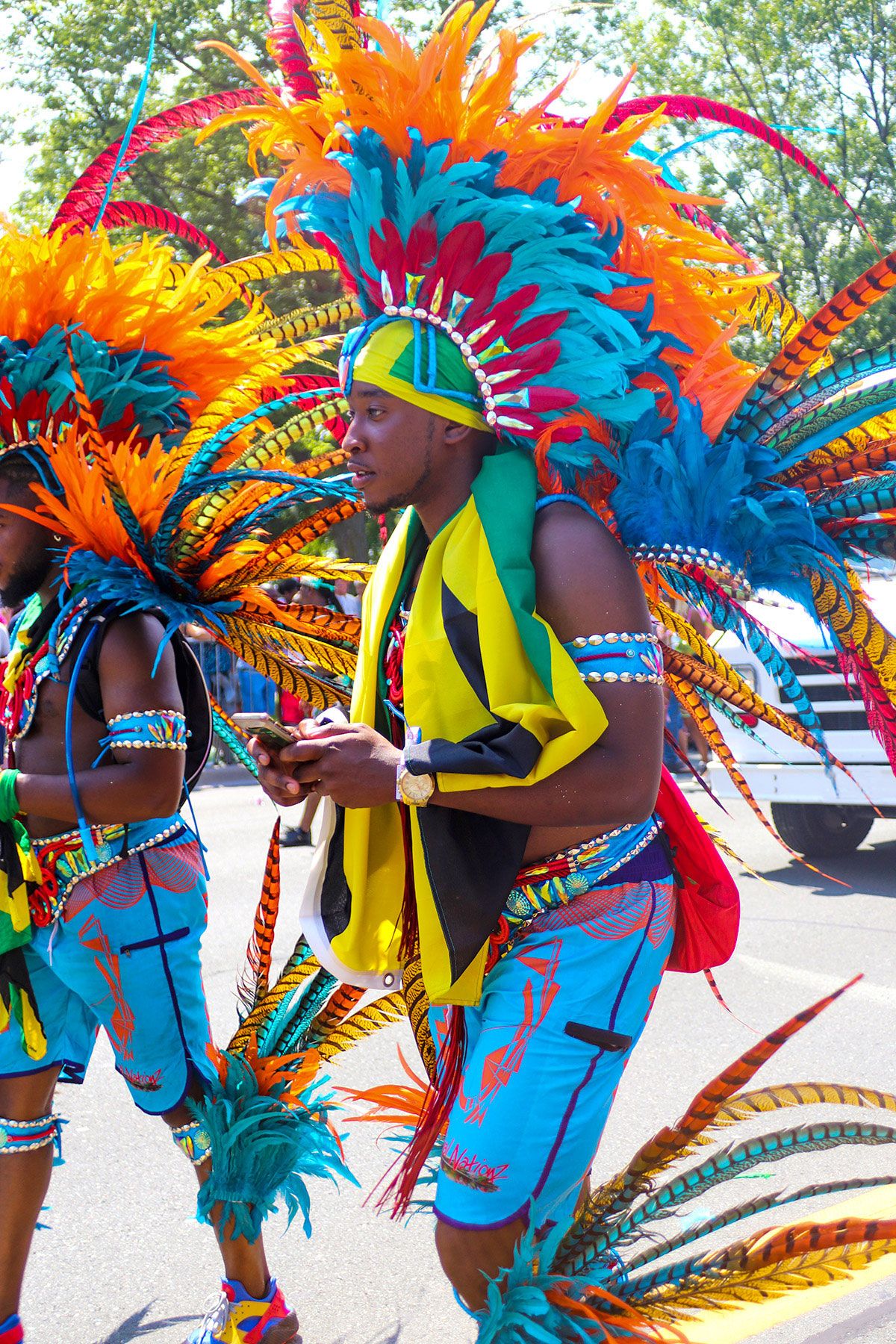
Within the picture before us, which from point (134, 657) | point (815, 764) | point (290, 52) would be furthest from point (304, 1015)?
point (815, 764)

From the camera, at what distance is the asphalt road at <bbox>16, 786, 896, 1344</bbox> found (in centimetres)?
314

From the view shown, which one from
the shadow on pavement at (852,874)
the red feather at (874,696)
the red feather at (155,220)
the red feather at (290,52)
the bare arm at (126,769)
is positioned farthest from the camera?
the shadow on pavement at (852,874)

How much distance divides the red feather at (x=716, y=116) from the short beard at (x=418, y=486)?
67 centimetres

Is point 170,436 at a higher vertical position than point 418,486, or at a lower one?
higher

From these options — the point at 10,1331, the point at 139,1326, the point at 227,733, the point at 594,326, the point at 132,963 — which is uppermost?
the point at 594,326

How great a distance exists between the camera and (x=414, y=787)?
201 cm

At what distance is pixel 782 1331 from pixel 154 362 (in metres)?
2.65

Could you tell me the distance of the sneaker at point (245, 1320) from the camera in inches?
113

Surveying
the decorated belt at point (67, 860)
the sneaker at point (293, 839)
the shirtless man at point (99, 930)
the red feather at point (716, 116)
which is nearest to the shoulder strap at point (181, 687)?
the shirtless man at point (99, 930)

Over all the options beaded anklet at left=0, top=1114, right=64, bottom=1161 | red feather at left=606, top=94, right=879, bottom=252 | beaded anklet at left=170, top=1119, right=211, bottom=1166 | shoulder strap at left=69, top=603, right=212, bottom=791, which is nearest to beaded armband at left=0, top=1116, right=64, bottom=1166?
beaded anklet at left=0, top=1114, right=64, bottom=1161

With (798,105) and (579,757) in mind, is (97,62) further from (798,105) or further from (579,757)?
(579,757)

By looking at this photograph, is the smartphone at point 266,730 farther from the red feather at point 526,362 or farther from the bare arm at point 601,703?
the red feather at point 526,362

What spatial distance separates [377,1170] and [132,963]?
153cm

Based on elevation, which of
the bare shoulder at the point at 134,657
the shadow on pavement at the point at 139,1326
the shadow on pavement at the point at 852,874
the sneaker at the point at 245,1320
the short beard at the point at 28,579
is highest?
the short beard at the point at 28,579
